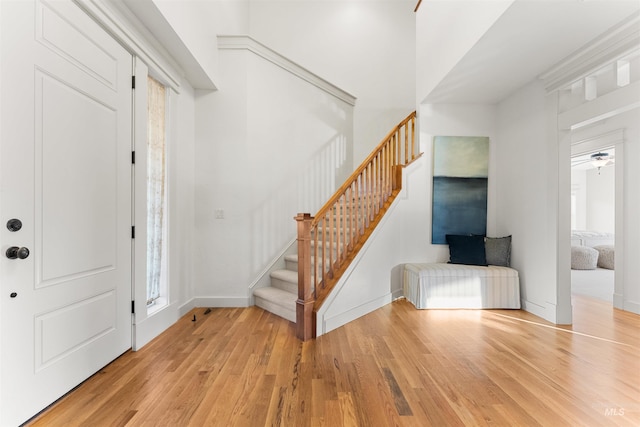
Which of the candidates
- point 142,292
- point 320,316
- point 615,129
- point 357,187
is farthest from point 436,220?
point 142,292

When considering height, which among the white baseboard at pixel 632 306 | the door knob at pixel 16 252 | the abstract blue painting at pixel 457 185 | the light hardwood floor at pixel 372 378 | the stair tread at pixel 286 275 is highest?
the abstract blue painting at pixel 457 185

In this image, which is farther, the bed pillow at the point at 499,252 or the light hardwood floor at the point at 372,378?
the bed pillow at the point at 499,252

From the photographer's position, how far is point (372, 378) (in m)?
2.01

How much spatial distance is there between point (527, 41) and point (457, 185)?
192 cm

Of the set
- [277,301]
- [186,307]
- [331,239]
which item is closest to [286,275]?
[277,301]

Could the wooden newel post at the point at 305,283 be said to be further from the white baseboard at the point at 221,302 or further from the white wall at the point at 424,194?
the white wall at the point at 424,194

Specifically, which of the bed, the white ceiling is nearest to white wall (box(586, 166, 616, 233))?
the bed

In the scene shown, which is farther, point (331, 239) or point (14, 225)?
point (331, 239)

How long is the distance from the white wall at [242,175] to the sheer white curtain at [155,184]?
2.07 feet

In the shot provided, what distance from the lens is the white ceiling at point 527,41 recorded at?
7.02 ft

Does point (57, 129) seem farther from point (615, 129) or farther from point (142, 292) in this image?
point (615, 129)

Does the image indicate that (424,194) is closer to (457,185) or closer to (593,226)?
(457,185)

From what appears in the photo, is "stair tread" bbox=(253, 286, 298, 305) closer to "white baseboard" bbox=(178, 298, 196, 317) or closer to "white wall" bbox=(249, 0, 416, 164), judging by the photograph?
"white baseboard" bbox=(178, 298, 196, 317)

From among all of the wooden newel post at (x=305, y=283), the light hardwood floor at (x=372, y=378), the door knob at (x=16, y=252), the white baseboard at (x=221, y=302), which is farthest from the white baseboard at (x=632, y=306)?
the door knob at (x=16, y=252)
